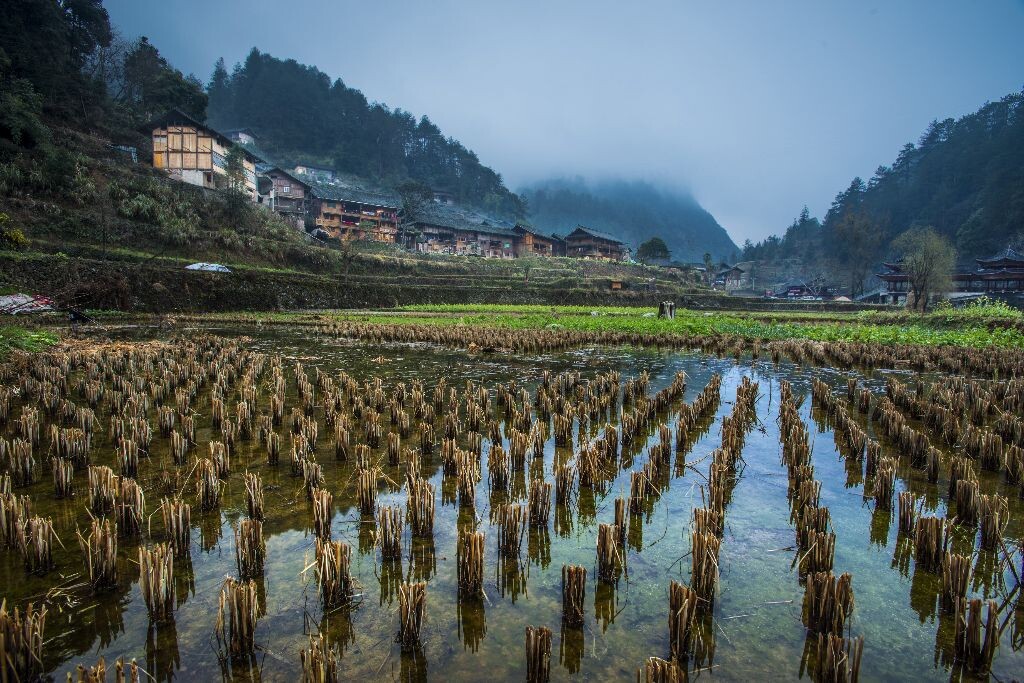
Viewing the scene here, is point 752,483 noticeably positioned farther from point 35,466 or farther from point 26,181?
point 26,181

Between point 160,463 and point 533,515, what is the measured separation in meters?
4.92

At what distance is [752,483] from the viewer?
6.55 metres

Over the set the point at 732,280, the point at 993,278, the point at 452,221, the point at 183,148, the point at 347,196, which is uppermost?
the point at 183,148

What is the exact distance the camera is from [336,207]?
72375mm

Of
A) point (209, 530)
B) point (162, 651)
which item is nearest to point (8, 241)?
point (209, 530)

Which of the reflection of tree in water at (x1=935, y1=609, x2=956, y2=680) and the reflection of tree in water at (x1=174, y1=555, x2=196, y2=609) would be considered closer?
the reflection of tree in water at (x1=935, y1=609, x2=956, y2=680)

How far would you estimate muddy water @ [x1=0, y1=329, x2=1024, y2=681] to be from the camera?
11.3 ft

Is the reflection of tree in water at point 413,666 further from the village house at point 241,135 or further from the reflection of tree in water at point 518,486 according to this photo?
the village house at point 241,135

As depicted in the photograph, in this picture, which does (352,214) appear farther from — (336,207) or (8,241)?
(8,241)

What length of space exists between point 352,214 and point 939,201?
100m

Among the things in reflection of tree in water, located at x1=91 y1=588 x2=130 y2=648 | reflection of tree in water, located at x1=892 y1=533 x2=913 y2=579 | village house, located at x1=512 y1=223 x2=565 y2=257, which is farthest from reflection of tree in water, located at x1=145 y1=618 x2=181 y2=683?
village house, located at x1=512 y1=223 x2=565 y2=257

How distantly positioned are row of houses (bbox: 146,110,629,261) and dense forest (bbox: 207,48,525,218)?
23.3 ft

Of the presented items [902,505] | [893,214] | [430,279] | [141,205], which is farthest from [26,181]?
[893,214]

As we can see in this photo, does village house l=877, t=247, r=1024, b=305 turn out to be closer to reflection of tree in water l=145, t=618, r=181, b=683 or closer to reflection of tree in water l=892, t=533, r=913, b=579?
reflection of tree in water l=892, t=533, r=913, b=579
